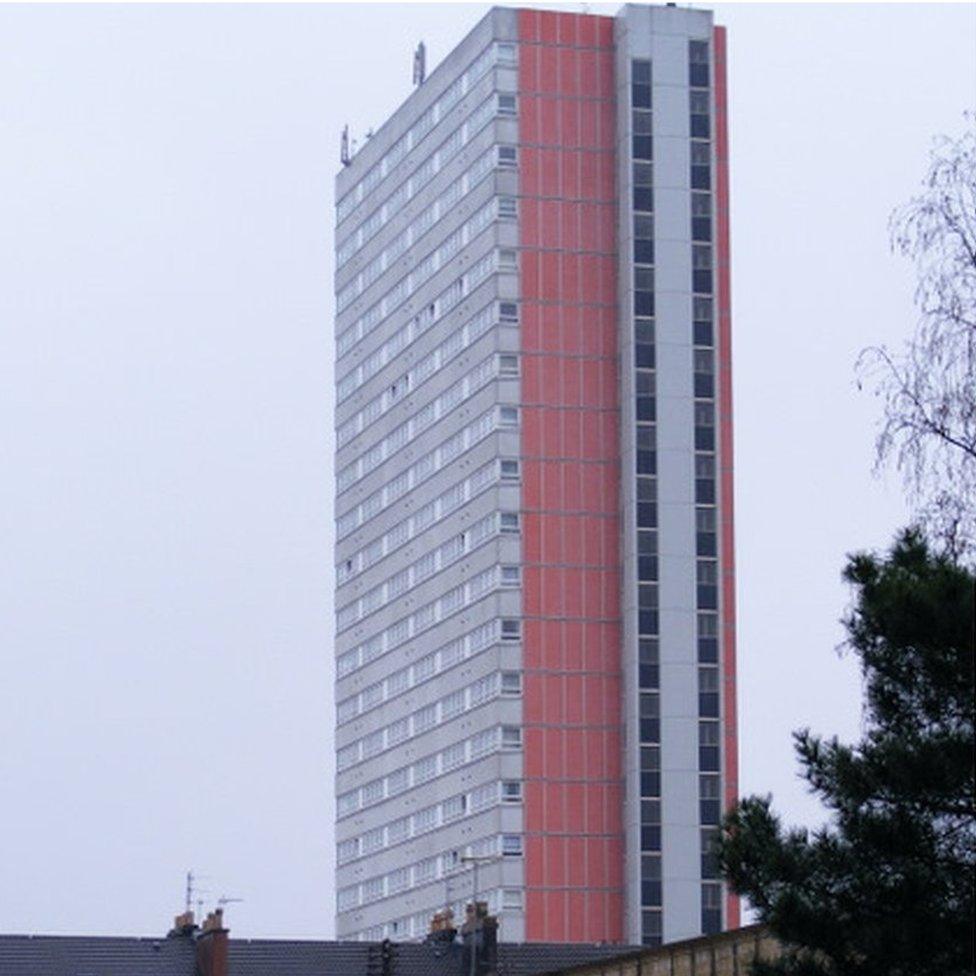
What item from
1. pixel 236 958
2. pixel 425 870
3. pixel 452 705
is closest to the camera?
pixel 236 958

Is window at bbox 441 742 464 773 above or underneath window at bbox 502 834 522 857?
above

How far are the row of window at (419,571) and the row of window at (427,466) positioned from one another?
3825mm

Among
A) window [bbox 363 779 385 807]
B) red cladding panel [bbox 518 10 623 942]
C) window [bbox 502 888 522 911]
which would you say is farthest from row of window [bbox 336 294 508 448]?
window [bbox 502 888 522 911]

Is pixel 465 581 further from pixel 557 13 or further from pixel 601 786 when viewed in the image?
pixel 557 13

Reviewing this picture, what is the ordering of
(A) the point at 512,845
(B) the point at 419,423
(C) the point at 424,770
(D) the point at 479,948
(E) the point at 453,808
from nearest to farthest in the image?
1. (D) the point at 479,948
2. (A) the point at 512,845
3. (E) the point at 453,808
4. (C) the point at 424,770
5. (B) the point at 419,423

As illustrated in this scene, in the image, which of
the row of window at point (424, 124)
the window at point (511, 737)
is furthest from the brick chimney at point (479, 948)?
the row of window at point (424, 124)

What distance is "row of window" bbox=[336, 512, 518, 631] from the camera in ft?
506

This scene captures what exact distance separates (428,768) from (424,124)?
31.6 m

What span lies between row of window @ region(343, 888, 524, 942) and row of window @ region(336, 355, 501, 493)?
2312 cm

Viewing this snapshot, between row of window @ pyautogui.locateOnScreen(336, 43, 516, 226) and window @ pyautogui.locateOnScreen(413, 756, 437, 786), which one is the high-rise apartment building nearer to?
window @ pyautogui.locateOnScreen(413, 756, 437, 786)

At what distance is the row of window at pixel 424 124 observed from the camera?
6097 inches

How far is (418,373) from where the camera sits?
163 metres

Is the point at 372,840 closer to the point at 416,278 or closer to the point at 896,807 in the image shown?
the point at 416,278

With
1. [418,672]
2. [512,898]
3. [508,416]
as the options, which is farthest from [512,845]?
[508,416]
